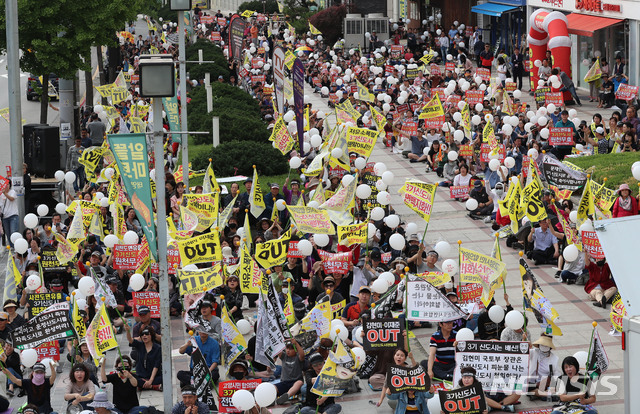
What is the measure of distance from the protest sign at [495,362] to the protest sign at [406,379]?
0.52m

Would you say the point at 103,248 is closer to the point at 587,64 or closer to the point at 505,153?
the point at 505,153

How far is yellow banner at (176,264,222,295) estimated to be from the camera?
1538cm

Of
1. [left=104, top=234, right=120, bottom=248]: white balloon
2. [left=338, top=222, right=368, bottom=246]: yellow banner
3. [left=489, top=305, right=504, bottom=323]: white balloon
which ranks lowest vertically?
[left=489, top=305, right=504, bottom=323]: white balloon

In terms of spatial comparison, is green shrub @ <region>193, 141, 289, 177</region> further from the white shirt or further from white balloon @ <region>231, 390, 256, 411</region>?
white balloon @ <region>231, 390, 256, 411</region>

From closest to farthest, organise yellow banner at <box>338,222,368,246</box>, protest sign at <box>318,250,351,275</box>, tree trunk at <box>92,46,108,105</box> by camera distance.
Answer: protest sign at <box>318,250,351,275</box>
yellow banner at <box>338,222,368,246</box>
tree trunk at <box>92,46,108,105</box>

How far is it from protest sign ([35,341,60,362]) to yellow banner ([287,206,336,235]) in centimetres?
447

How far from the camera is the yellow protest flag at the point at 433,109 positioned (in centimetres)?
2762

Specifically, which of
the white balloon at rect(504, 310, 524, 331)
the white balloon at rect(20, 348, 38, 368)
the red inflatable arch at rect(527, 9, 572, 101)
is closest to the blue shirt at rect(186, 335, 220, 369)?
the white balloon at rect(20, 348, 38, 368)

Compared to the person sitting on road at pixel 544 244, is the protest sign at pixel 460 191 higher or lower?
higher

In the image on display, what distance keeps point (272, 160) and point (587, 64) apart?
15414mm

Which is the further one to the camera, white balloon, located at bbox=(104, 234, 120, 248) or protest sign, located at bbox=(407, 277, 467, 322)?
white balloon, located at bbox=(104, 234, 120, 248)

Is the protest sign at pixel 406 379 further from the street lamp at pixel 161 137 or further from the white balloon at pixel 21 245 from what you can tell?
the white balloon at pixel 21 245

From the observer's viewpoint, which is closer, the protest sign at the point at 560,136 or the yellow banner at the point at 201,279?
the yellow banner at the point at 201,279

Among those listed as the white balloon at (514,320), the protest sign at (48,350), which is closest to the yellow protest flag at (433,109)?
the white balloon at (514,320)
